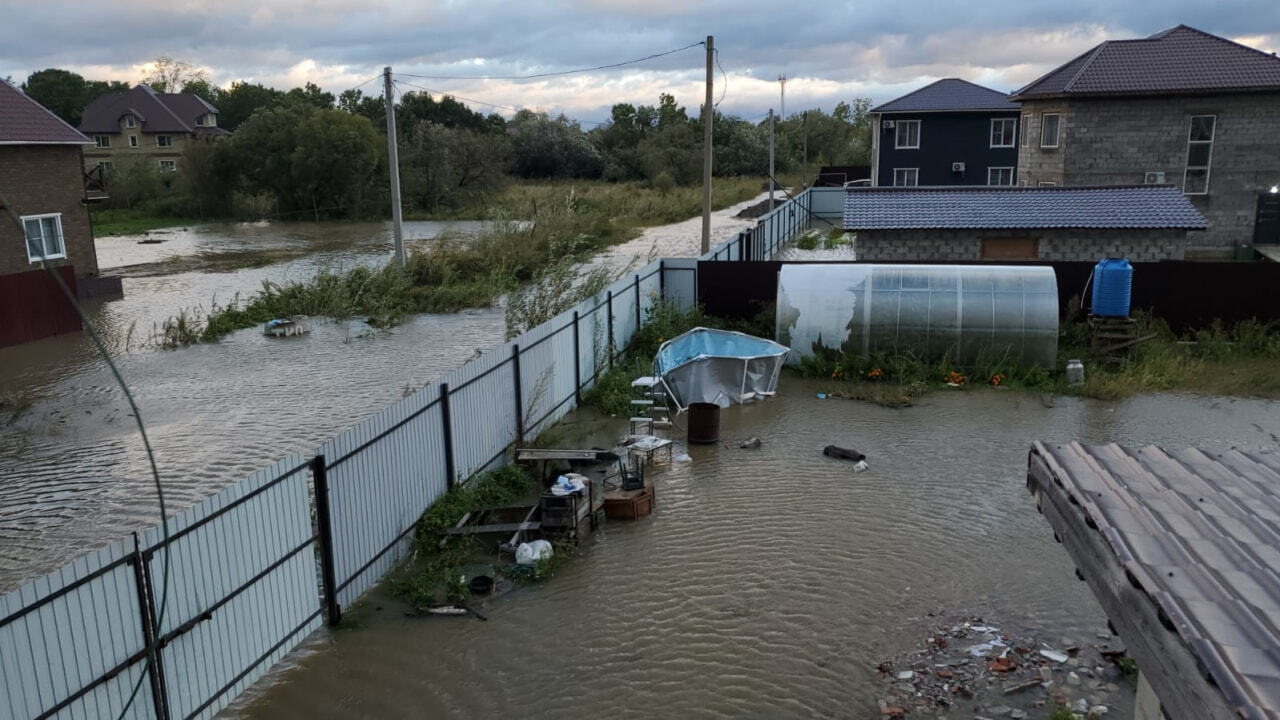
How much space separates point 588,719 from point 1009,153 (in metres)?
43.4

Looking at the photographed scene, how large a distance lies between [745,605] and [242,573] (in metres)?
4.32

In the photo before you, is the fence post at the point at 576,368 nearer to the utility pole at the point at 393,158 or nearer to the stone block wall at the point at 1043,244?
the stone block wall at the point at 1043,244

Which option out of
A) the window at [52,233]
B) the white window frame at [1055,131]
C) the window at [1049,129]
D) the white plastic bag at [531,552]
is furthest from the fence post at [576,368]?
the window at [1049,129]

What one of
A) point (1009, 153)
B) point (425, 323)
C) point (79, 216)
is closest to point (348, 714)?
point (425, 323)

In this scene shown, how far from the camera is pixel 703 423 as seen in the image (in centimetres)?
1362

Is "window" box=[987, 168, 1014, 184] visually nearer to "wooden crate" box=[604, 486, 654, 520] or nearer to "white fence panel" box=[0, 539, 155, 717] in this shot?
"wooden crate" box=[604, 486, 654, 520]

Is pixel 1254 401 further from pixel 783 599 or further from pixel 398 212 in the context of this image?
pixel 398 212

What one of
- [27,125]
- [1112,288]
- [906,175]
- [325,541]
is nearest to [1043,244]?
[1112,288]

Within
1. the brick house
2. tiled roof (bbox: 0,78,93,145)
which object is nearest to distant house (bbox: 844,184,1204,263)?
A: the brick house

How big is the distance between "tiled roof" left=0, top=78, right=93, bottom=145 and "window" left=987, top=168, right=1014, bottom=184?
37.0m

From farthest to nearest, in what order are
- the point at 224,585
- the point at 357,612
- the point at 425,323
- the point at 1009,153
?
the point at 1009,153, the point at 425,323, the point at 357,612, the point at 224,585

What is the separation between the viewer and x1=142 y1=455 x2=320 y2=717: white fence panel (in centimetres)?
647

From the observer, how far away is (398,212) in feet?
94.9

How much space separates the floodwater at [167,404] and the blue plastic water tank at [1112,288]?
498 inches
